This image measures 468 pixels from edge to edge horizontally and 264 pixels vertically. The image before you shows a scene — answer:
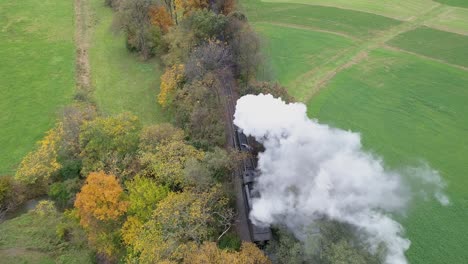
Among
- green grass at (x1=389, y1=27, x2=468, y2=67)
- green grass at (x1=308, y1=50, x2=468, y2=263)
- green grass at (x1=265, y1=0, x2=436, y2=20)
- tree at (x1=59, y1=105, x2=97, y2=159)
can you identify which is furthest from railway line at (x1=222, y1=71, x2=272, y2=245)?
→ green grass at (x1=265, y1=0, x2=436, y2=20)

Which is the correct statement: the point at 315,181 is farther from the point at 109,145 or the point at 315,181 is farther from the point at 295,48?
the point at 295,48

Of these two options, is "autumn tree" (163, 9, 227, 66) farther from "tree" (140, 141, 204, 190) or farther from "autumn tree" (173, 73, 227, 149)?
"tree" (140, 141, 204, 190)

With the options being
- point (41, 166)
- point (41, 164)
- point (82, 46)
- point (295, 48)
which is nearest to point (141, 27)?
point (82, 46)

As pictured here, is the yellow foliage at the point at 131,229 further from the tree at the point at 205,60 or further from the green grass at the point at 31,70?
the tree at the point at 205,60

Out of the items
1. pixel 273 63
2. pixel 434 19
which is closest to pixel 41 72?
pixel 273 63

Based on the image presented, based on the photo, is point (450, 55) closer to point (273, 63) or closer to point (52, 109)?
point (273, 63)

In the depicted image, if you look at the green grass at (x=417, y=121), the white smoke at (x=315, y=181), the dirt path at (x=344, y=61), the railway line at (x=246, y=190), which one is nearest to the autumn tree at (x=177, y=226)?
the railway line at (x=246, y=190)
